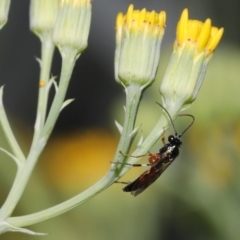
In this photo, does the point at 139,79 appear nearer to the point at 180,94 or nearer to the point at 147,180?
the point at 180,94

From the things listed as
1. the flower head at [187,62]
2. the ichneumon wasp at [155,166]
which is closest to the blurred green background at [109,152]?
the ichneumon wasp at [155,166]

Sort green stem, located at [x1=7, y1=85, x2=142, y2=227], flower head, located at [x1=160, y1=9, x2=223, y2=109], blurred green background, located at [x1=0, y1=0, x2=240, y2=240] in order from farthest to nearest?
blurred green background, located at [x1=0, y1=0, x2=240, y2=240], flower head, located at [x1=160, y1=9, x2=223, y2=109], green stem, located at [x1=7, y1=85, x2=142, y2=227]

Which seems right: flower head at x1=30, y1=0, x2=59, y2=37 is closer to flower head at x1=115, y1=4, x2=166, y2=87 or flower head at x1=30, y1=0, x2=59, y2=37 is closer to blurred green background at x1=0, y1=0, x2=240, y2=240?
flower head at x1=115, y1=4, x2=166, y2=87

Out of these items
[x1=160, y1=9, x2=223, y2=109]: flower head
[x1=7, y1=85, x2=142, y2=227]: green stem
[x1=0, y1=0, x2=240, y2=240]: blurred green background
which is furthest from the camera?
[x1=0, y1=0, x2=240, y2=240]: blurred green background

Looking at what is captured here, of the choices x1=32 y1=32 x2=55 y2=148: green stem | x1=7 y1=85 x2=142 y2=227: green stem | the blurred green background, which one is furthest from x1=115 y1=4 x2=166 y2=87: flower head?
the blurred green background

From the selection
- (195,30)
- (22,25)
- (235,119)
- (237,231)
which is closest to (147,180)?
(195,30)

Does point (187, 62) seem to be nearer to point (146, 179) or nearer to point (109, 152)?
point (146, 179)
